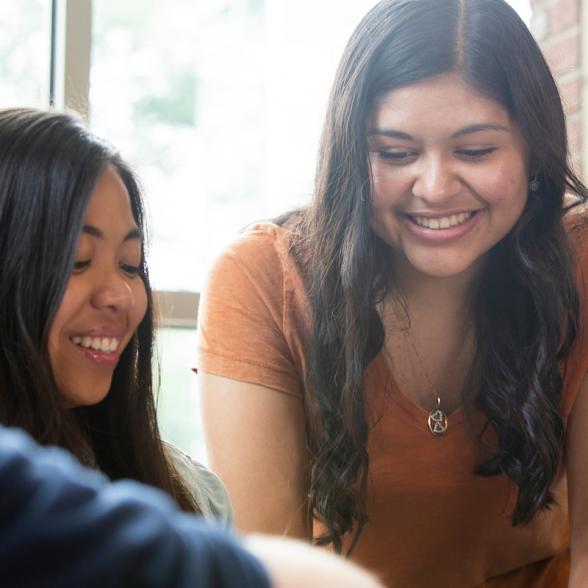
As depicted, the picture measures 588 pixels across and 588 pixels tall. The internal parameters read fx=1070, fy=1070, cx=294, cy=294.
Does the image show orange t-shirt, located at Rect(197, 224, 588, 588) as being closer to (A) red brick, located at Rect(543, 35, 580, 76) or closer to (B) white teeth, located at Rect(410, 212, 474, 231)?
(B) white teeth, located at Rect(410, 212, 474, 231)

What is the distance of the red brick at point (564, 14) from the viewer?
2.37 m

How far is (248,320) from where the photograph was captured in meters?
1.53

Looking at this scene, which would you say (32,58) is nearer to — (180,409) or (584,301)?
(180,409)

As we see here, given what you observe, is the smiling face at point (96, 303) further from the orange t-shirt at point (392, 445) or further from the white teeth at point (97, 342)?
the orange t-shirt at point (392, 445)

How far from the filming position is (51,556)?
386mm

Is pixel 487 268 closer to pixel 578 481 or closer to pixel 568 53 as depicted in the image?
pixel 578 481

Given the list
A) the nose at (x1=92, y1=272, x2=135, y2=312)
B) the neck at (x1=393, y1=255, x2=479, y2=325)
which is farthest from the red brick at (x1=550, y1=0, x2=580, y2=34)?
the nose at (x1=92, y1=272, x2=135, y2=312)

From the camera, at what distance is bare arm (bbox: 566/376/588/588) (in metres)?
1.52

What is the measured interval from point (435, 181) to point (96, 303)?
50 centimetres

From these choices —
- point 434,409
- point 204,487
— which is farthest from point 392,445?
point 204,487

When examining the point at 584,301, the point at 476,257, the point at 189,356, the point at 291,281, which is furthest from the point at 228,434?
the point at 189,356

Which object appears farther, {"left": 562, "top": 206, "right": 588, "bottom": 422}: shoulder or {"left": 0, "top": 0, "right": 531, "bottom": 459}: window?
{"left": 0, "top": 0, "right": 531, "bottom": 459}: window

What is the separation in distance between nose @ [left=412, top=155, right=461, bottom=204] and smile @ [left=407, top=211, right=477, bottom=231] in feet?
0.12

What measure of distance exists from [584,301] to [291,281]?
0.43 m
